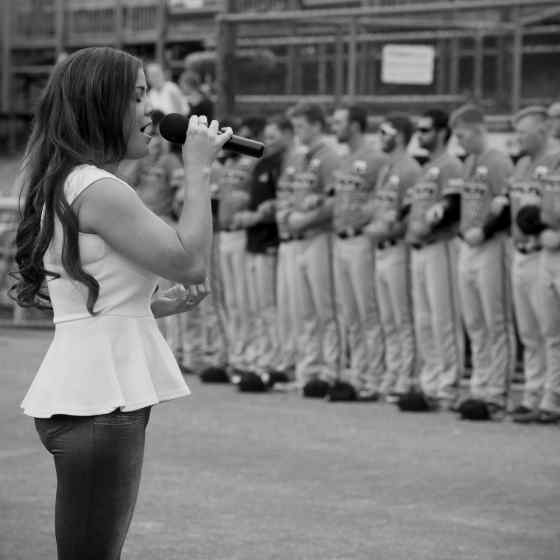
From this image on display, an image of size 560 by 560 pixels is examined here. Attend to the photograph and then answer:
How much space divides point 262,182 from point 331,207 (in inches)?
40.9

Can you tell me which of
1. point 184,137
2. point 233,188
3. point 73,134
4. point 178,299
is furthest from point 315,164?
point 73,134

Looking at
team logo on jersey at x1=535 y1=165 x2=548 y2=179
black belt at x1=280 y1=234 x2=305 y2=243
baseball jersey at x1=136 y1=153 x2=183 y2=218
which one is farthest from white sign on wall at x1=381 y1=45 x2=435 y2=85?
team logo on jersey at x1=535 y1=165 x2=548 y2=179

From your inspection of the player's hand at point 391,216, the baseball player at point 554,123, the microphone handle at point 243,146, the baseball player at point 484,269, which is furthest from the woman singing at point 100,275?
the player's hand at point 391,216

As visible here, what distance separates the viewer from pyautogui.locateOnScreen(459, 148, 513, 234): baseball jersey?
1082 centimetres

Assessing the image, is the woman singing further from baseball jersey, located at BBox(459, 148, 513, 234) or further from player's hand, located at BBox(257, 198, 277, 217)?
player's hand, located at BBox(257, 198, 277, 217)

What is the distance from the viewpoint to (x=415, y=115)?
44.0ft

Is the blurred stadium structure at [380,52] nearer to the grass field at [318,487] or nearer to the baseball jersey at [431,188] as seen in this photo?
the baseball jersey at [431,188]

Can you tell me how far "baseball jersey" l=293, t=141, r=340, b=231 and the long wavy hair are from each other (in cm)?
863

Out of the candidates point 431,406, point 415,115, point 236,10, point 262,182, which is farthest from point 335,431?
point 236,10

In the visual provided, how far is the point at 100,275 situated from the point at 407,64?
1043 centimetres

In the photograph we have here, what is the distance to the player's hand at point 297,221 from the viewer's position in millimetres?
12203

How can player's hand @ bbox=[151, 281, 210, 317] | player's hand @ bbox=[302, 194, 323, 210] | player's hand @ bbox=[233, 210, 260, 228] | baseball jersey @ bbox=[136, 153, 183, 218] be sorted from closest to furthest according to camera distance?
player's hand @ bbox=[151, 281, 210, 317]
player's hand @ bbox=[302, 194, 323, 210]
player's hand @ bbox=[233, 210, 260, 228]
baseball jersey @ bbox=[136, 153, 183, 218]

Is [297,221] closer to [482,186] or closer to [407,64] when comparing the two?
[482,186]

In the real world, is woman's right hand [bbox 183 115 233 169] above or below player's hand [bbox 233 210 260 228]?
above
